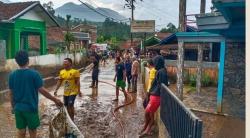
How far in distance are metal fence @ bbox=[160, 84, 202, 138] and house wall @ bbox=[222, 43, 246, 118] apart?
3.78 metres

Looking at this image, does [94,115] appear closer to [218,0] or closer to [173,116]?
[173,116]

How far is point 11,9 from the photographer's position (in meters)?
23.5

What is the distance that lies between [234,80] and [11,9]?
17066 mm

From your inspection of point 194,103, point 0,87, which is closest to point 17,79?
point 194,103

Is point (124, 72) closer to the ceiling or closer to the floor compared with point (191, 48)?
closer to the floor

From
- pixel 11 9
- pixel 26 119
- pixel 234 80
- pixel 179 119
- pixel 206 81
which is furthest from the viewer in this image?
pixel 11 9

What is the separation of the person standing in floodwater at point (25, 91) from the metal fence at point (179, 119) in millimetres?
2025

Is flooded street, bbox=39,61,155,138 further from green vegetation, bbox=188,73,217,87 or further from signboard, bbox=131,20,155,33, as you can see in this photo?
signboard, bbox=131,20,155,33

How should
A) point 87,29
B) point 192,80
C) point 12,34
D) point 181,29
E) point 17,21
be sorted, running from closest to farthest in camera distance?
point 181,29
point 192,80
point 12,34
point 17,21
point 87,29

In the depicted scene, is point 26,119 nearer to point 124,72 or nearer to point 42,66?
point 124,72

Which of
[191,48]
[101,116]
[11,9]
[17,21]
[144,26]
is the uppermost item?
[11,9]

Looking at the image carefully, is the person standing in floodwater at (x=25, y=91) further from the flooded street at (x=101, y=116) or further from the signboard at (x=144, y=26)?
the signboard at (x=144, y=26)

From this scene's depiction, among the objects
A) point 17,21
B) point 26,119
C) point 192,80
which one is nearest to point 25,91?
point 26,119

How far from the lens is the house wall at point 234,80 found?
10344 mm
